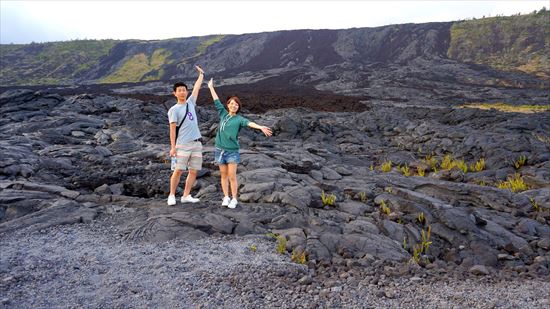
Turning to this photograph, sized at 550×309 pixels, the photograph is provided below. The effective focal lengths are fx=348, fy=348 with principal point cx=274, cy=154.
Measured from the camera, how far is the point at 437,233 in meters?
7.80

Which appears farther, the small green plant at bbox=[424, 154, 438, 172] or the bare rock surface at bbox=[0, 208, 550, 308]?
the small green plant at bbox=[424, 154, 438, 172]

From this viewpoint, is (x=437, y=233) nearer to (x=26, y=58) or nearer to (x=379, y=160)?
(x=379, y=160)

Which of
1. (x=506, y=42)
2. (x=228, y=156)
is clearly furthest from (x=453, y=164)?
(x=506, y=42)

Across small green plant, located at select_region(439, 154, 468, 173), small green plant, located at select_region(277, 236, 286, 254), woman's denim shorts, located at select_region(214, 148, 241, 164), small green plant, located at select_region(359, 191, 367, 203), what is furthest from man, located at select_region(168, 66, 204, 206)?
small green plant, located at select_region(439, 154, 468, 173)

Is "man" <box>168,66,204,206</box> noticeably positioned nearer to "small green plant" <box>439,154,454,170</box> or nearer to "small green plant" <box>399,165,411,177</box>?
"small green plant" <box>399,165,411,177</box>

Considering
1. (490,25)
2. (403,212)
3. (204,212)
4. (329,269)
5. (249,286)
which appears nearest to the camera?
(249,286)

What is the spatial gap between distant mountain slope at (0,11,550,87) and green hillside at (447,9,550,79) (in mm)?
164

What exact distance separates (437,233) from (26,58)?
107m

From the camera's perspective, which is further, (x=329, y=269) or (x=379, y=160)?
(x=379, y=160)

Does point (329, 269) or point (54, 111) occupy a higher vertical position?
point (54, 111)

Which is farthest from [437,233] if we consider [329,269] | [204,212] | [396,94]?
[396,94]

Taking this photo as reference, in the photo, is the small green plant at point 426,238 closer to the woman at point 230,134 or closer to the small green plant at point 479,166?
the woman at point 230,134

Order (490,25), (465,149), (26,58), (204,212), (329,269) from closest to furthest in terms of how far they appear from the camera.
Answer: (329,269) → (204,212) → (465,149) → (490,25) → (26,58)

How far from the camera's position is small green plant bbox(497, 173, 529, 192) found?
11.1 metres
